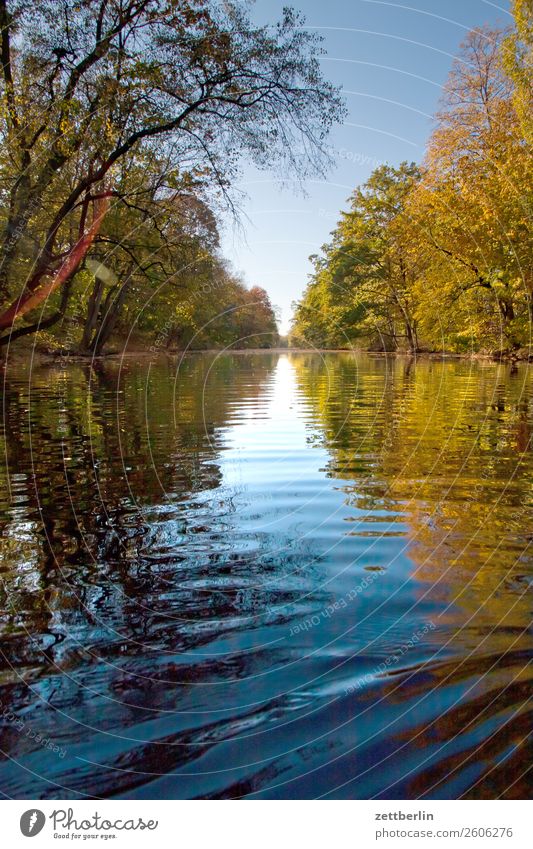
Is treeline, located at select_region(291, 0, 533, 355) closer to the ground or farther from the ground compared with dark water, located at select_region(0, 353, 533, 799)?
farther from the ground

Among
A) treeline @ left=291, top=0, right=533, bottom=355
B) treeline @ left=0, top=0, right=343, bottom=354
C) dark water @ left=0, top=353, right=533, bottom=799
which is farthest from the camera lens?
treeline @ left=291, top=0, right=533, bottom=355

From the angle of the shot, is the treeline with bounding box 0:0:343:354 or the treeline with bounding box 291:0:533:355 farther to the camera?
the treeline with bounding box 291:0:533:355

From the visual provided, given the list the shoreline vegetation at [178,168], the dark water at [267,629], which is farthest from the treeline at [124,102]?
the dark water at [267,629]

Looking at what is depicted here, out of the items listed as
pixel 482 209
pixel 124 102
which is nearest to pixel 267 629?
pixel 124 102

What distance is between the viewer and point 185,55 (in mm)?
17672

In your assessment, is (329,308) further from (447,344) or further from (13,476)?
(13,476)

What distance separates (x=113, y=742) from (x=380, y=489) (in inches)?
218

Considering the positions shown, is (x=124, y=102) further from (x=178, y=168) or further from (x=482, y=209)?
(x=482, y=209)

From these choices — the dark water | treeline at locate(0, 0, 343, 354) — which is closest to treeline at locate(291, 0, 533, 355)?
treeline at locate(0, 0, 343, 354)

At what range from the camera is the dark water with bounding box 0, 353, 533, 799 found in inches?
108

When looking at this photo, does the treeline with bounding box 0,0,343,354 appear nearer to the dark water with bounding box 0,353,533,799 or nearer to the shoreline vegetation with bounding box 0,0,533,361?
the shoreline vegetation with bounding box 0,0,533,361

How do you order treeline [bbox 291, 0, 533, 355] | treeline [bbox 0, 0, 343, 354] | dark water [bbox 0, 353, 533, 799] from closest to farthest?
dark water [bbox 0, 353, 533, 799] < treeline [bbox 0, 0, 343, 354] < treeline [bbox 291, 0, 533, 355]

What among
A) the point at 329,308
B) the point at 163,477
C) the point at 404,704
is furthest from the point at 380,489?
the point at 329,308

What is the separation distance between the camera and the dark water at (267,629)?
108 inches
